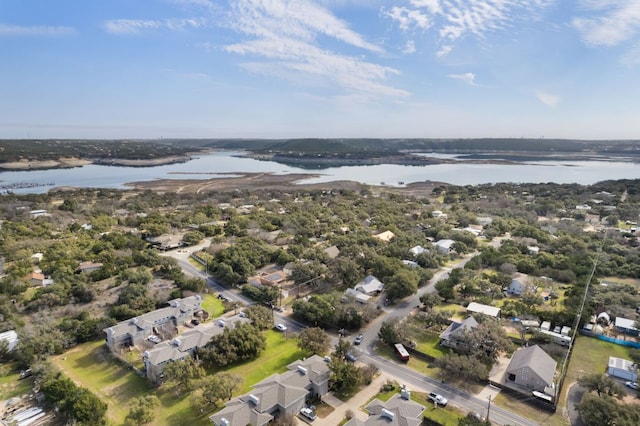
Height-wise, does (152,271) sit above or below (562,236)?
below

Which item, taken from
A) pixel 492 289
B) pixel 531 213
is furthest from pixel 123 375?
pixel 531 213

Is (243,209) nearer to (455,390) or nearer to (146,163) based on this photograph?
(455,390)

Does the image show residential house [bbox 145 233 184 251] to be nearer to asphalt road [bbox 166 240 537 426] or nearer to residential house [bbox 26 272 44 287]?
asphalt road [bbox 166 240 537 426]

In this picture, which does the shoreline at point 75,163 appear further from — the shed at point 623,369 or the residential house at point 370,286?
the shed at point 623,369

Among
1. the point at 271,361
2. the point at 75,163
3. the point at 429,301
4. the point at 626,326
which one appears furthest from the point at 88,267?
the point at 75,163

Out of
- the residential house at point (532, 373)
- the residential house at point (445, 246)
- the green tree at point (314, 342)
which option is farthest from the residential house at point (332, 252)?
the residential house at point (532, 373)

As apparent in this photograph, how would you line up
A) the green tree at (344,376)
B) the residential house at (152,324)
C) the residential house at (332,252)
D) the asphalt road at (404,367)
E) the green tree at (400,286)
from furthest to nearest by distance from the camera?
the residential house at (332,252) < the green tree at (400,286) < the residential house at (152,324) < the green tree at (344,376) < the asphalt road at (404,367)
